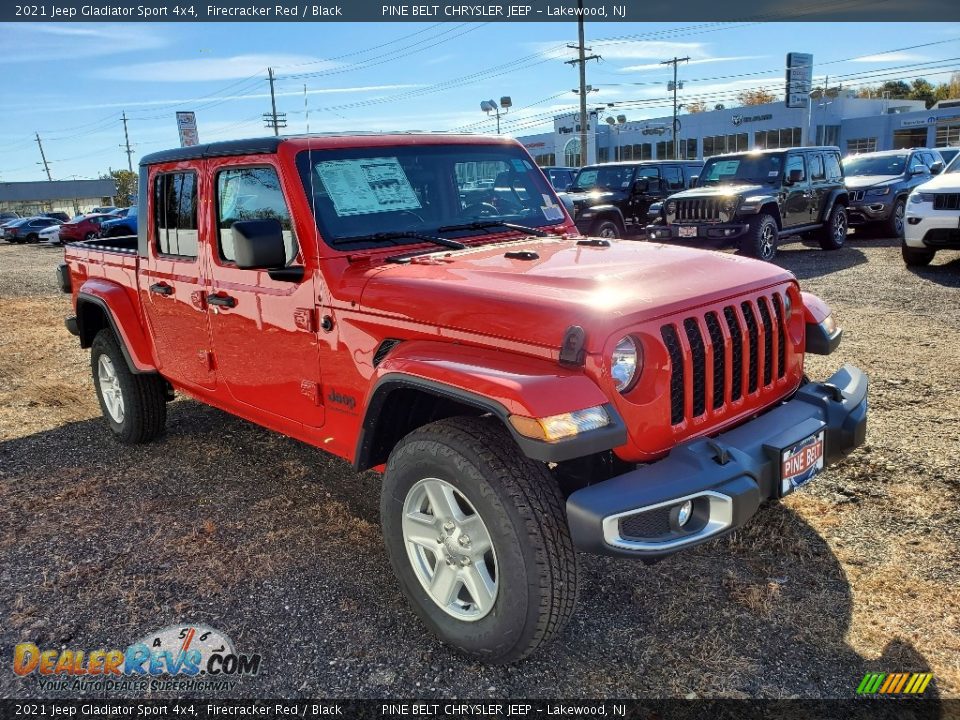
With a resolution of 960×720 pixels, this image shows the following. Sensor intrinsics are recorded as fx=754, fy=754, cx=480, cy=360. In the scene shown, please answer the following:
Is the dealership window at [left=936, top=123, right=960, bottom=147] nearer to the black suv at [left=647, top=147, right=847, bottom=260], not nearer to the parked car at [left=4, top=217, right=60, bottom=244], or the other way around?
the black suv at [left=647, top=147, right=847, bottom=260]

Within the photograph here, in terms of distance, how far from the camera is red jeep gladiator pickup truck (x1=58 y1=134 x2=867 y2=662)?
2.48m

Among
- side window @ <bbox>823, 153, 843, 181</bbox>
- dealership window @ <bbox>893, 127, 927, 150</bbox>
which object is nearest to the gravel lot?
side window @ <bbox>823, 153, 843, 181</bbox>

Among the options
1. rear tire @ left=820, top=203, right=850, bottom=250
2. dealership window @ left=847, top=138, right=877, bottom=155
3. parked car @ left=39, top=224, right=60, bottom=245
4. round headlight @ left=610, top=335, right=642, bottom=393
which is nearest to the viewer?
round headlight @ left=610, top=335, right=642, bottom=393

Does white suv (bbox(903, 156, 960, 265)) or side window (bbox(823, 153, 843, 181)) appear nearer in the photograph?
white suv (bbox(903, 156, 960, 265))

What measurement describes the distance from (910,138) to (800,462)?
58.9 meters

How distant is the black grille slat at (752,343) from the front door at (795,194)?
10.8 meters

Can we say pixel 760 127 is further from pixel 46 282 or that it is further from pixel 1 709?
pixel 1 709

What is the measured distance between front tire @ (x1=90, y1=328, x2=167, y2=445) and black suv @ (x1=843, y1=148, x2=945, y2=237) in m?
14.6

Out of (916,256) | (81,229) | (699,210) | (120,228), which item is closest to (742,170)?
(699,210)

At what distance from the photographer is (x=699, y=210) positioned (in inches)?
492

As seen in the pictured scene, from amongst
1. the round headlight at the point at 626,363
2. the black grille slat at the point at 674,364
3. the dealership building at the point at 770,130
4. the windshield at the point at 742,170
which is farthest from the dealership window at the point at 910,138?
the round headlight at the point at 626,363

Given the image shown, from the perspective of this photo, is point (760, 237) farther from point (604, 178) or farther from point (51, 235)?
point (51, 235)

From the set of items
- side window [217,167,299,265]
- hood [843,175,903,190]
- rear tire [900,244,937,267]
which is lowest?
rear tire [900,244,937,267]

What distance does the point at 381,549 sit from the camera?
12.2 ft
